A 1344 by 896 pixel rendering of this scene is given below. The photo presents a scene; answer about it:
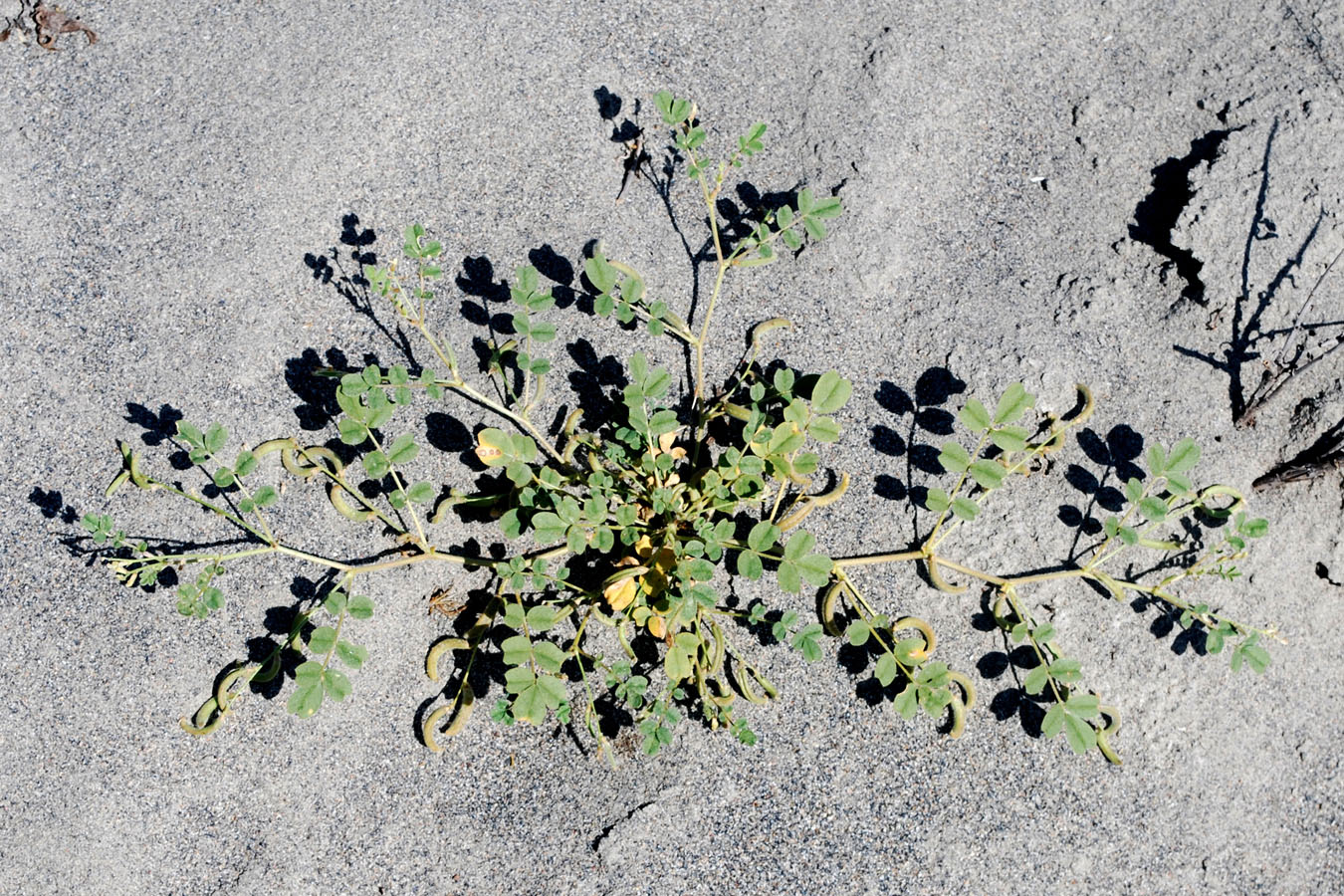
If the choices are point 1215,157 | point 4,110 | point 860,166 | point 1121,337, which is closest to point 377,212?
point 4,110

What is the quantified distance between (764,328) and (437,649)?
1.15 meters

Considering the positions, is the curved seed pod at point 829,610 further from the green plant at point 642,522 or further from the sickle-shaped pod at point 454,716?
the sickle-shaped pod at point 454,716

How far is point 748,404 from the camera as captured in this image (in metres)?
2.38

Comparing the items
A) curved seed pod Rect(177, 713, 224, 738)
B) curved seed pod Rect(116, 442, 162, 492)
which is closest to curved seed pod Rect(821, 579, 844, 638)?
curved seed pod Rect(177, 713, 224, 738)

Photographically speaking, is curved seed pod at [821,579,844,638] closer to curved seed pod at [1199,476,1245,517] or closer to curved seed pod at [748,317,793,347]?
curved seed pod at [748,317,793,347]

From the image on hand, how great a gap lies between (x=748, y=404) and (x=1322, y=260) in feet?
4.85

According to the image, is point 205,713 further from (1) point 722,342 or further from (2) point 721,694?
(1) point 722,342

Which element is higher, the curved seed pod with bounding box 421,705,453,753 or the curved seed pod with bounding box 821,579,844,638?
the curved seed pod with bounding box 421,705,453,753

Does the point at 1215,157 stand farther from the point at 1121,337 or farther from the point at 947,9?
the point at 947,9

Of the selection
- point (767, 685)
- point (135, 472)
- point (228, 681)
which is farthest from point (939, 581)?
point (135, 472)

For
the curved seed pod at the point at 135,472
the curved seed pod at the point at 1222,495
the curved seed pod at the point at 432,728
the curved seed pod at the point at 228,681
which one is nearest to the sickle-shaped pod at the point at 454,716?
the curved seed pod at the point at 432,728

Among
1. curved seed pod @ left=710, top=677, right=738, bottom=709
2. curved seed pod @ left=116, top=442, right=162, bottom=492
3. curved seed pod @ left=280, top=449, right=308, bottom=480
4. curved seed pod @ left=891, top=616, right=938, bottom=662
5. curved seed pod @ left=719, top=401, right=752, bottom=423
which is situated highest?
curved seed pod @ left=116, top=442, right=162, bottom=492

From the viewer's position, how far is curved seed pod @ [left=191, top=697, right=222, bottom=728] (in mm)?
2203

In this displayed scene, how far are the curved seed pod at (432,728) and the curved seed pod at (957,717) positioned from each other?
1228mm
